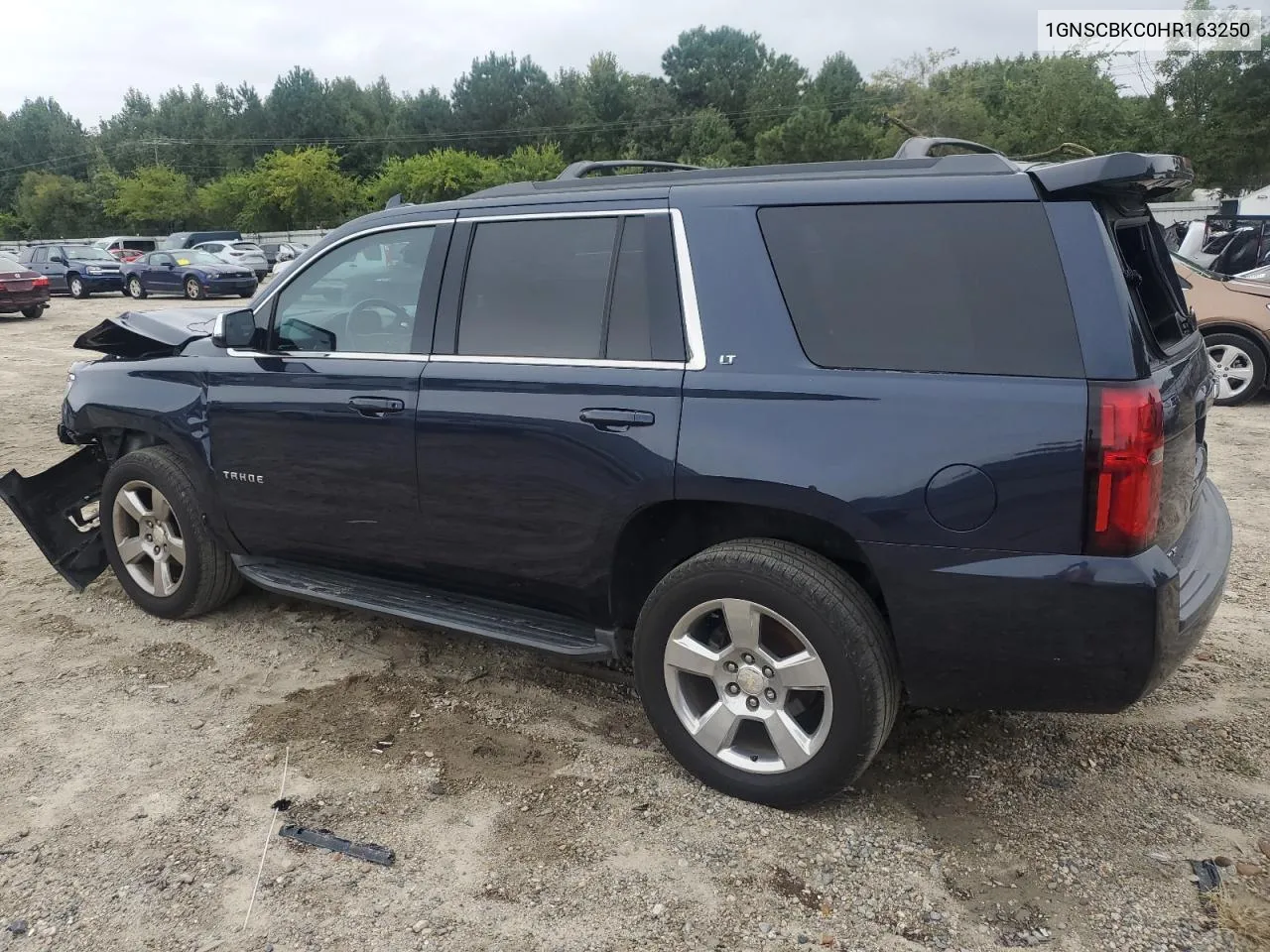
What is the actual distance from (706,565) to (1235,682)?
233cm

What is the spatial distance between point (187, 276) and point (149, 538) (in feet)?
75.3

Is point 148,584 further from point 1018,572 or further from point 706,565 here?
point 1018,572

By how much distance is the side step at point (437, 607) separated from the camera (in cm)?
344

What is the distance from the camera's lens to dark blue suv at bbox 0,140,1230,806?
2604 mm

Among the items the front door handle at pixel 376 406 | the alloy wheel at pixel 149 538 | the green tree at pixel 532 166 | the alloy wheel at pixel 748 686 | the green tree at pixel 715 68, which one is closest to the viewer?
the alloy wheel at pixel 748 686

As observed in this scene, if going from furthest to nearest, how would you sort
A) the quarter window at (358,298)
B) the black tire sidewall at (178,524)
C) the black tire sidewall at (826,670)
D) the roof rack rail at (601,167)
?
the black tire sidewall at (178,524)
the roof rack rail at (601,167)
the quarter window at (358,298)
the black tire sidewall at (826,670)

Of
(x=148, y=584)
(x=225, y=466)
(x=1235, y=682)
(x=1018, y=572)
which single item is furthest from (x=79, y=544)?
(x=1235, y=682)

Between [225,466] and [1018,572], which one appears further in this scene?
[225,466]

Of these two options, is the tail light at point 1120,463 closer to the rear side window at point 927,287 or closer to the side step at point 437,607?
the rear side window at point 927,287

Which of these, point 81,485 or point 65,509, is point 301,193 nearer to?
point 81,485

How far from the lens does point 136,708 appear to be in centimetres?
387

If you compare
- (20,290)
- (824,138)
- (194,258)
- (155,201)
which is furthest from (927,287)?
(155,201)

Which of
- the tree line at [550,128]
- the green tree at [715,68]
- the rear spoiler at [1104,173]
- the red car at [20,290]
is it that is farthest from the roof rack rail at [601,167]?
the green tree at [715,68]

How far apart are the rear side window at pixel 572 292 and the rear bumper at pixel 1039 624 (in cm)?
A: 103
